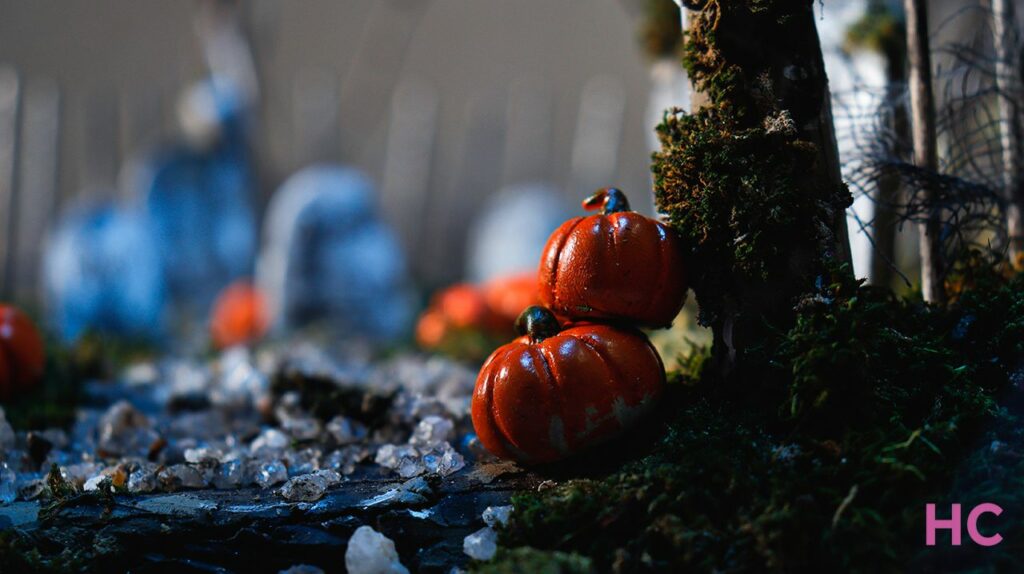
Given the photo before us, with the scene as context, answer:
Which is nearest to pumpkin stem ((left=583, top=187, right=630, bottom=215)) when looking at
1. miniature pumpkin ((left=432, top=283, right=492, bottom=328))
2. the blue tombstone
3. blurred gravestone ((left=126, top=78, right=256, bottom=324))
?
miniature pumpkin ((left=432, top=283, right=492, bottom=328))

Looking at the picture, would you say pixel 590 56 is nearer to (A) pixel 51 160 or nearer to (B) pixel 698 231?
(A) pixel 51 160

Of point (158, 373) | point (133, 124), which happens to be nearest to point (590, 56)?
point (133, 124)

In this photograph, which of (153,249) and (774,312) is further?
(153,249)

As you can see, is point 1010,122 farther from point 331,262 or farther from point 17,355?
point 331,262

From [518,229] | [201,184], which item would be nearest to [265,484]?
[201,184]

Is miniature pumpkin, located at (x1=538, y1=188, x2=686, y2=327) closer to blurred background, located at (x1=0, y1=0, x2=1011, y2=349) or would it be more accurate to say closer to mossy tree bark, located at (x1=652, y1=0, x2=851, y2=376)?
mossy tree bark, located at (x1=652, y1=0, x2=851, y2=376)
